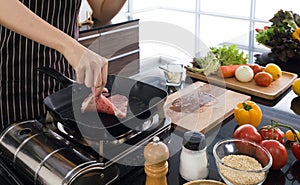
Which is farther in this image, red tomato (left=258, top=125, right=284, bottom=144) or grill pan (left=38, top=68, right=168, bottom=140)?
red tomato (left=258, top=125, right=284, bottom=144)

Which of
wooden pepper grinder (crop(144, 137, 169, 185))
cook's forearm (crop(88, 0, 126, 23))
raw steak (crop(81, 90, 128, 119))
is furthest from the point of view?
cook's forearm (crop(88, 0, 126, 23))

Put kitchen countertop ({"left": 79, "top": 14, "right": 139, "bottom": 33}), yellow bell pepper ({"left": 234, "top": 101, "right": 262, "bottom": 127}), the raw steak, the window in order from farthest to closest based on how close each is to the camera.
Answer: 1. the window
2. kitchen countertop ({"left": 79, "top": 14, "right": 139, "bottom": 33})
3. yellow bell pepper ({"left": 234, "top": 101, "right": 262, "bottom": 127})
4. the raw steak

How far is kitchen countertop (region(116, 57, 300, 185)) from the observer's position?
3.46ft

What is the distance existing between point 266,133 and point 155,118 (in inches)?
14.6

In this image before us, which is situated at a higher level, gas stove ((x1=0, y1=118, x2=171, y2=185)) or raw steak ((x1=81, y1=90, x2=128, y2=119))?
raw steak ((x1=81, y1=90, x2=128, y2=119))

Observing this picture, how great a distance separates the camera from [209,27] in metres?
5.10

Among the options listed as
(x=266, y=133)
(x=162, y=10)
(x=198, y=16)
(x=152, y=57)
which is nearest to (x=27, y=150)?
(x=266, y=133)

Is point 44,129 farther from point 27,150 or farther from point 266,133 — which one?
point 266,133

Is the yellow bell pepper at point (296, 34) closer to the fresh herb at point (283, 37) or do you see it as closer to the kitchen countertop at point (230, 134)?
the fresh herb at point (283, 37)

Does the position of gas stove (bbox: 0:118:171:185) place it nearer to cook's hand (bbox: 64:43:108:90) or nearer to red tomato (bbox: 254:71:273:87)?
cook's hand (bbox: 64:43:108:90)

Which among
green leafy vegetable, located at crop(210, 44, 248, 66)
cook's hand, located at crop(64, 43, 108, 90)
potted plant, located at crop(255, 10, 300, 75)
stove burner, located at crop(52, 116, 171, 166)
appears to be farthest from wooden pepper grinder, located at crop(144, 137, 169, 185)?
potted plant, located at crop(255, 10, 300, 75)

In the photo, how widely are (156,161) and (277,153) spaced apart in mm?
398

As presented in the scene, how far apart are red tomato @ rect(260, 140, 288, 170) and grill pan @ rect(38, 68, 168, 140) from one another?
1.06ft

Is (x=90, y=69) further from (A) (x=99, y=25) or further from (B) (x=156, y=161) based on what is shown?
(A) (x=99, y=25)
